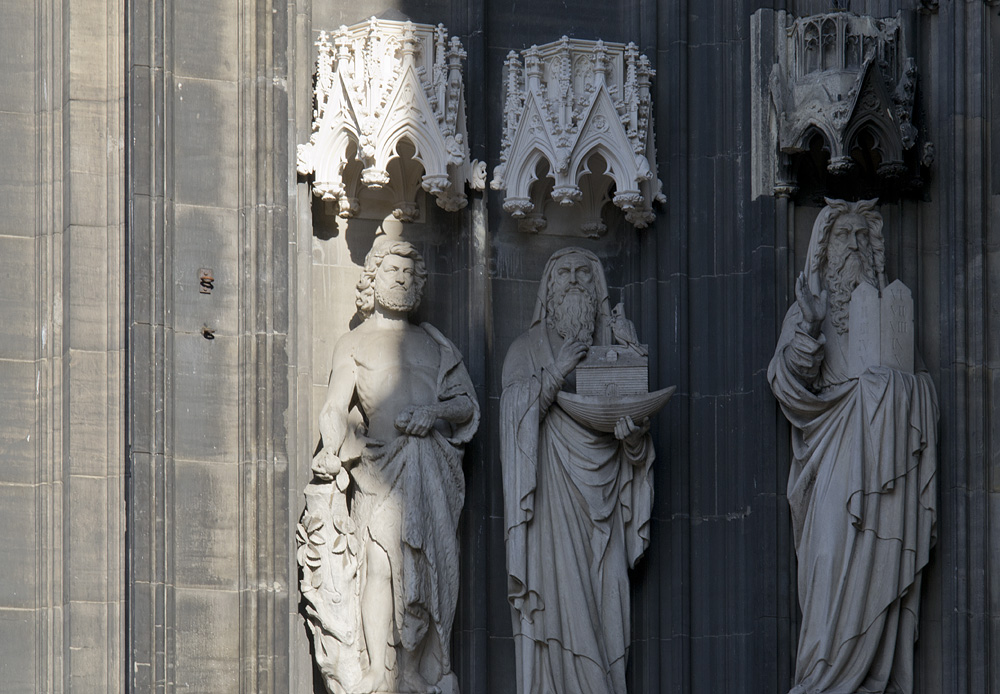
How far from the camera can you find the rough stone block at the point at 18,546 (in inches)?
533

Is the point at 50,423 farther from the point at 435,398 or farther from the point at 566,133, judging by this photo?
the point at 566,133

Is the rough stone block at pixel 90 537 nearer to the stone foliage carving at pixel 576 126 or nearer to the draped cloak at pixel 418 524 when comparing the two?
the draped cloak at pixel 418 524

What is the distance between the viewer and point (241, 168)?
45.1 ft

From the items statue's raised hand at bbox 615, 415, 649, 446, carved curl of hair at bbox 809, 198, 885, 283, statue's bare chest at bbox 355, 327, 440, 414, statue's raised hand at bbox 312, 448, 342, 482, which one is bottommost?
statue's raised hand at bbox 312, 448, 342, 482

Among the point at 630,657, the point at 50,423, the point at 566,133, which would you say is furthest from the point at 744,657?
the point at 50,423

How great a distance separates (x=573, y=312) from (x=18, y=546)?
3277 mm

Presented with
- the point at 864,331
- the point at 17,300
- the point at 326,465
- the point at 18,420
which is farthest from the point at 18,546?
the point at 864,331

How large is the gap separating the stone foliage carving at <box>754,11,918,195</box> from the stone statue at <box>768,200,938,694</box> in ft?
2.31

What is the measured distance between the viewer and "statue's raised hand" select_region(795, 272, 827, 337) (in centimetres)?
1386

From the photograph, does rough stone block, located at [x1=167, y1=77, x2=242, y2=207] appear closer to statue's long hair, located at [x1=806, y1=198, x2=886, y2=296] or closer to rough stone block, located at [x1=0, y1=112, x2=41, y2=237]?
rough stone block, located at [x1=0, y1=112, x2=41, y2=237]

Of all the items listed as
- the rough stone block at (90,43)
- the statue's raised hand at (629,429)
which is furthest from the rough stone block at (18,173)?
the statue's raised hand at (629,429)

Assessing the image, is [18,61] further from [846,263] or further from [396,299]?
[846,263]

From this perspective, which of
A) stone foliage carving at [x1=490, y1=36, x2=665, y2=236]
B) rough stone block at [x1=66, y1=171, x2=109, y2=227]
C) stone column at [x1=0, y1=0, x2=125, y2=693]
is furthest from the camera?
stone foliage carving at [x1=490, y1=36, x2=665, y2=236]

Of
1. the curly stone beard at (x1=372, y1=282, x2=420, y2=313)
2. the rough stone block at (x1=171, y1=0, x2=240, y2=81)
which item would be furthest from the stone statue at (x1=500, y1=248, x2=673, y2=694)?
the rough stone block at (x1=171, y1=0, x2=240, y2=81)
